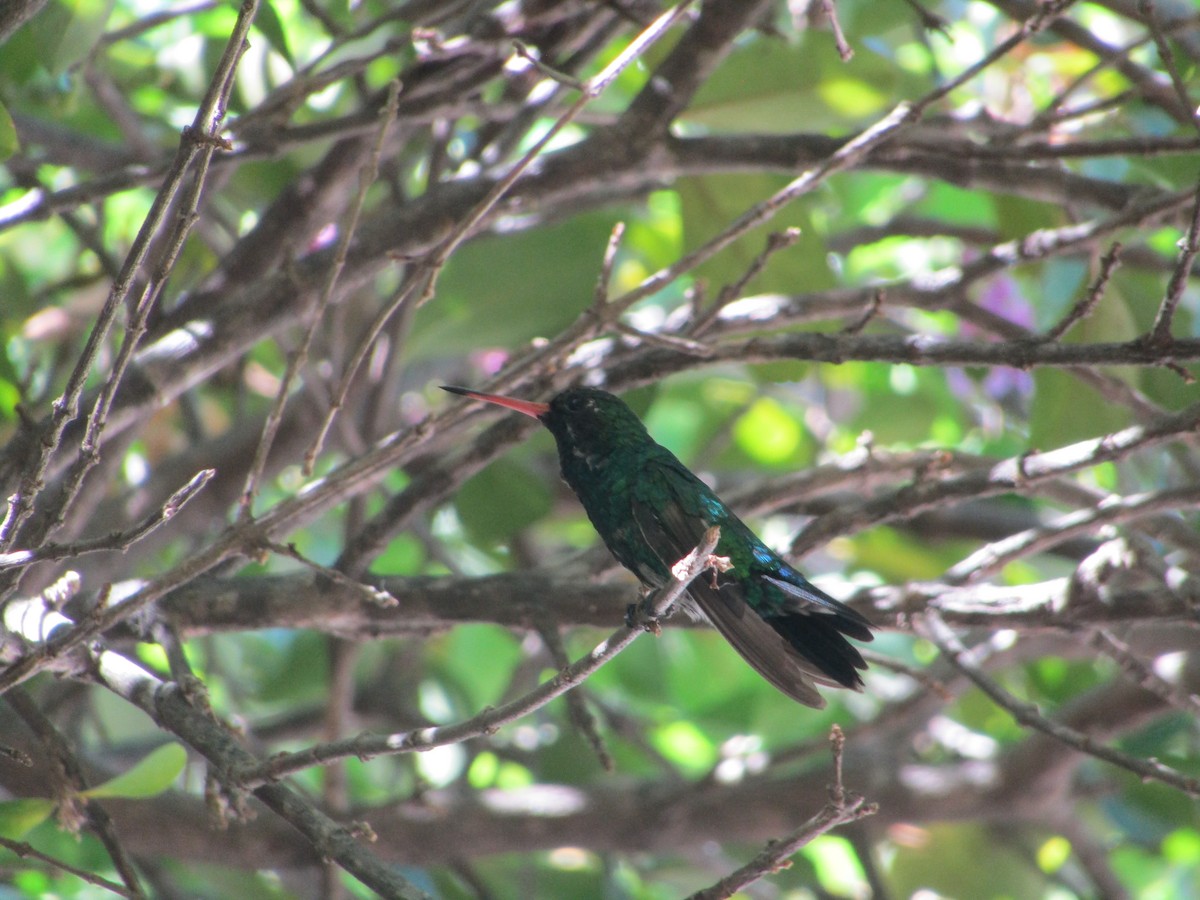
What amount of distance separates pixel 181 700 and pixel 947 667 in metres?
2.75

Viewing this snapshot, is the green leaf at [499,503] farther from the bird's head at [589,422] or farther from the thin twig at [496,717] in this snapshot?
the thin twig at [496,717]

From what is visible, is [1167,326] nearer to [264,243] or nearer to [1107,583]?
[1107,583]

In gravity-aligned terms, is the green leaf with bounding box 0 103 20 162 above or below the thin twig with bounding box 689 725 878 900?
above

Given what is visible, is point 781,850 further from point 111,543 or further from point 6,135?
point 6,135

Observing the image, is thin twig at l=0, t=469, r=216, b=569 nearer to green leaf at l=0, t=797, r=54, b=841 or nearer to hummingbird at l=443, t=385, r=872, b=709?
green leaf at l=0, t=797, r=54, b=841

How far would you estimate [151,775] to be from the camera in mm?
2273

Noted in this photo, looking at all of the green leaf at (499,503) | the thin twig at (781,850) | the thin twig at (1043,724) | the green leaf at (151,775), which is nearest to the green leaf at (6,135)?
the green leaf at (151,775)

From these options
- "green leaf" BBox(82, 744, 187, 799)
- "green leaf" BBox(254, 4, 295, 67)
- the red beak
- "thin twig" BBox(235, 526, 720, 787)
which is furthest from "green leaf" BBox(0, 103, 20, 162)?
"thin twig" BBox(235, 526, 720, 787)

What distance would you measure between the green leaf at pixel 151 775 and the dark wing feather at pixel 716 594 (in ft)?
3.61

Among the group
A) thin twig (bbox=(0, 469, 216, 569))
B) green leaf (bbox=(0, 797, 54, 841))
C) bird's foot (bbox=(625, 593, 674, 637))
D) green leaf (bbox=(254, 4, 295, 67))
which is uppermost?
green leaf (bbox=(254, 4, 295, 67))

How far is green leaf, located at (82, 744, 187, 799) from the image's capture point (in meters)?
2.24

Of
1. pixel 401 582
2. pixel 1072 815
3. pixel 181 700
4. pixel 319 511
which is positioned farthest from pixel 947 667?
pixel 181 700

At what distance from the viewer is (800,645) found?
9.57 feet

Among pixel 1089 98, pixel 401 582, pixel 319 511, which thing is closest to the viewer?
pixel 319 511
